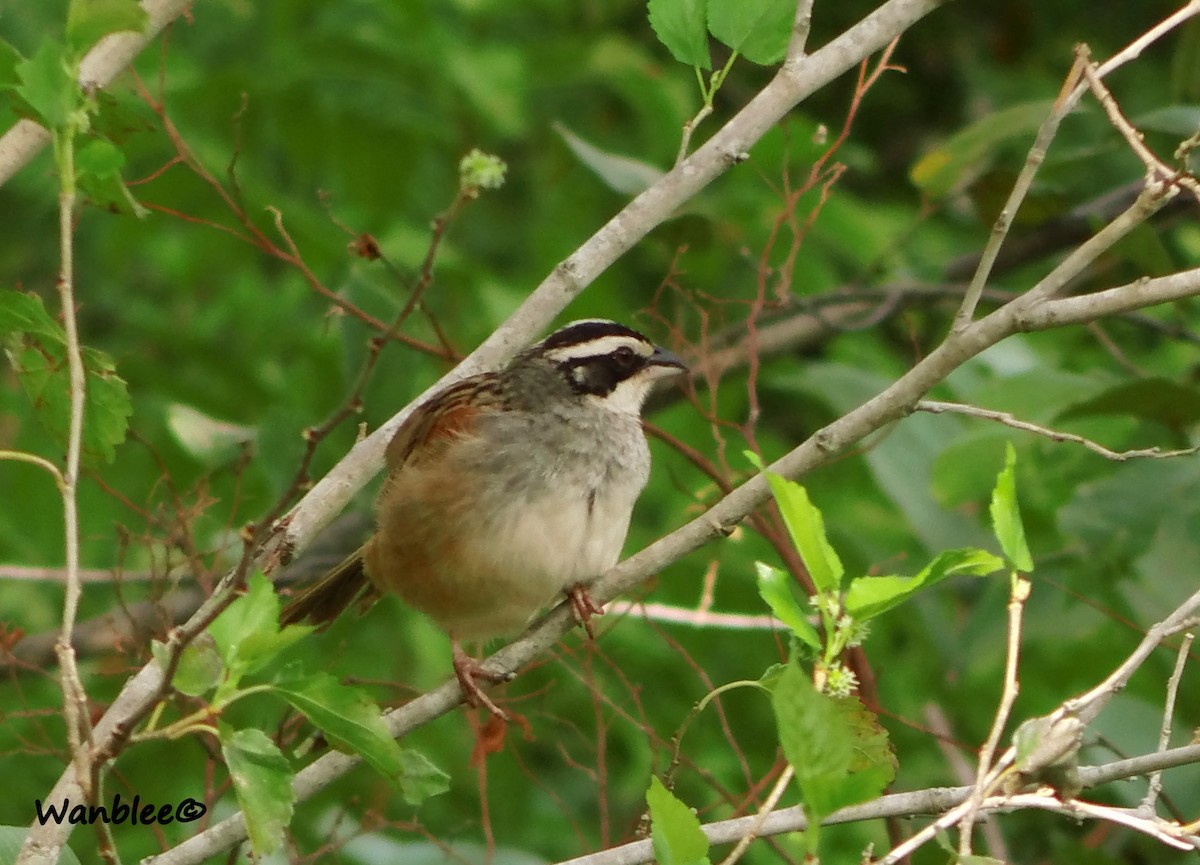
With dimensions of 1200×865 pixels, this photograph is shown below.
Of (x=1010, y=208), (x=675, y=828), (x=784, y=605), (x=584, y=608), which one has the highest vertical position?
(x=1010, y=208)

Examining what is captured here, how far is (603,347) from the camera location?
4.40m

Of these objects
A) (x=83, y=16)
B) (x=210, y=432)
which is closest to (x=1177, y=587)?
(x=210, y=432)

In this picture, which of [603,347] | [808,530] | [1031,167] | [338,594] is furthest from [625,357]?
[808,530]

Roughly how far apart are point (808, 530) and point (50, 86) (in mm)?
1324

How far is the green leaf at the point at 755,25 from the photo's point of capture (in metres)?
3.16

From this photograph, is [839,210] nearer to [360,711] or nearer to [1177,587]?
[1177,587]

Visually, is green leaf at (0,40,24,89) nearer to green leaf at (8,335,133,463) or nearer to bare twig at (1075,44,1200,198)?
green leaf at (8,335,133,463)

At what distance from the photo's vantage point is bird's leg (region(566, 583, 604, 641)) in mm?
3512

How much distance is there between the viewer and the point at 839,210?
19.9 feet

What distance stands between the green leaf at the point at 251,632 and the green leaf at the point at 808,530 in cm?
72

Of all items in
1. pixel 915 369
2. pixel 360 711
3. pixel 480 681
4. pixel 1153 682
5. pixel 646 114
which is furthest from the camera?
pixel 646 114

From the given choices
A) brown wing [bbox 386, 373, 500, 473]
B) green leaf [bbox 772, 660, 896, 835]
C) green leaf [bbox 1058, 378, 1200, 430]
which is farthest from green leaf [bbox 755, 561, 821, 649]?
green leaf [bbox 1058, 378, 1200, 430]

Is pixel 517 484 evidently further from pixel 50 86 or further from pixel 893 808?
pixel 50 86

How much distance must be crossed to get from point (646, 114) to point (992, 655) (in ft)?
9.71
